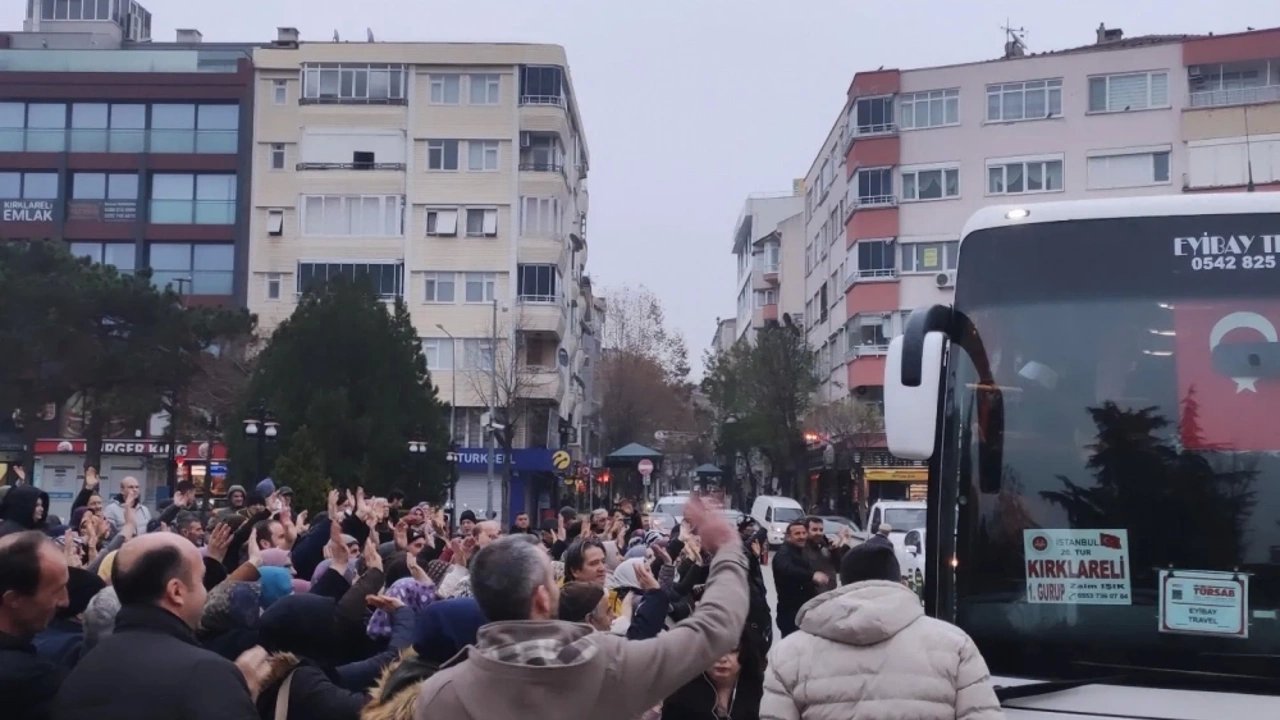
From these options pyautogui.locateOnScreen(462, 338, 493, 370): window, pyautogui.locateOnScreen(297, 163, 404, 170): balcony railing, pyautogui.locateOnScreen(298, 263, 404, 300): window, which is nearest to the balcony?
pyautogui.locateOnScreen(297, 163, 404, 170): balcony railing

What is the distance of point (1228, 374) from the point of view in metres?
6.24

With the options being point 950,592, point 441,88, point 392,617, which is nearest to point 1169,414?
point 950,592

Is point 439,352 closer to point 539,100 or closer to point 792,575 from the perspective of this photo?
point 539,100

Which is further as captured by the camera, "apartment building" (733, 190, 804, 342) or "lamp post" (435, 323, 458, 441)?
"apartment building" (733, 190, 804, 342)

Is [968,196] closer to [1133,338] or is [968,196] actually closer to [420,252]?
[420,252]

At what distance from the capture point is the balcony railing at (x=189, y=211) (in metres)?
61.5

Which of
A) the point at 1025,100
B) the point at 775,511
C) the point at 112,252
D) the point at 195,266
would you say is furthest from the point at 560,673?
the point at 112,252

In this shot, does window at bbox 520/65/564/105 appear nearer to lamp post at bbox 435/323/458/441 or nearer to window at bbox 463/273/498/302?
window at bbox 463/273/498/302

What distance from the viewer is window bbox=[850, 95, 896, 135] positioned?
187ft

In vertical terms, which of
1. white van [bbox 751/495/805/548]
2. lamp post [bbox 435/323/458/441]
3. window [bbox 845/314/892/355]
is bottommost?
white van [bbox 751/495/805/548]

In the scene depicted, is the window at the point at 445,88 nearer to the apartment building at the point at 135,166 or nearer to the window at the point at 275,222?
the window at the point at 275,222

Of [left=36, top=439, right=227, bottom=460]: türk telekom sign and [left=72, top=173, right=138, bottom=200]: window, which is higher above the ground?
[left=72, top=173, right=138, bottom=200]: window

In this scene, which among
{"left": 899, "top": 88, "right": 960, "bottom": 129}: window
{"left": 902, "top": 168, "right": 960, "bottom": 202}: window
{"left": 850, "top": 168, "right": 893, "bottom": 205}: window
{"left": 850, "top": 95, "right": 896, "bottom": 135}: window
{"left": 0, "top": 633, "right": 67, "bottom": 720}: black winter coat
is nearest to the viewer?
{"left": 0, "top": 633, "right": 67, "bottom": 720}: black winter coat

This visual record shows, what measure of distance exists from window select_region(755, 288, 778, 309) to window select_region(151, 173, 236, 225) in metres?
42.8
